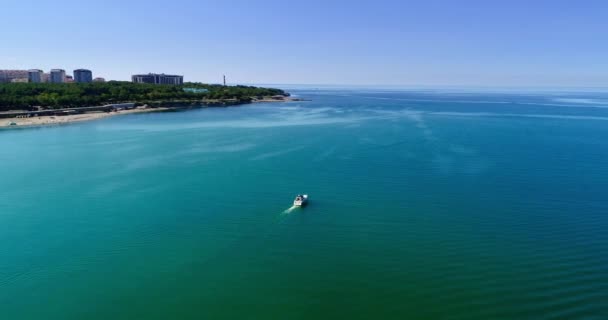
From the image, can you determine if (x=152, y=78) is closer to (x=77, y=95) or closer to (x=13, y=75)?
(x=13, y=75)

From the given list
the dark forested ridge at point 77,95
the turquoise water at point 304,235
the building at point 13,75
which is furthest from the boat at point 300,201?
the building at point 13,75

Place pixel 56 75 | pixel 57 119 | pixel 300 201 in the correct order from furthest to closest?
pixel 56 75, pixel 57 119, pixel 300 201

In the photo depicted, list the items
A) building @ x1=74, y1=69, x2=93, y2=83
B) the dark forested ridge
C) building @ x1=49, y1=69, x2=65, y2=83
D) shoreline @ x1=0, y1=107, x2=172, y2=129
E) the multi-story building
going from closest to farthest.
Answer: shoreline @ x1=0, y1=107, x2=172, y2=129 → the dark forested ridge → building @ x1=49, y1=69, x2=65, y2=83 → the multi-story building → building @ x1=74, y1=69, x2=93, y2=83

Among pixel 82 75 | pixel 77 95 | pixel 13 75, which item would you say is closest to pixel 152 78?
pixel 82 75

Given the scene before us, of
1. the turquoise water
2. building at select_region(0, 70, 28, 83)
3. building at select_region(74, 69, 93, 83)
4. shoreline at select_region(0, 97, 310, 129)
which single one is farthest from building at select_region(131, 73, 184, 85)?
the turquoise water

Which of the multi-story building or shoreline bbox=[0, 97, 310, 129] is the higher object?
the multi-story building

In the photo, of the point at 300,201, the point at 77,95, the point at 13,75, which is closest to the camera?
the point at 300,201

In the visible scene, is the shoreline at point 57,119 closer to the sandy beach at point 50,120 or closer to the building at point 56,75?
the sandy beach at point 50,120

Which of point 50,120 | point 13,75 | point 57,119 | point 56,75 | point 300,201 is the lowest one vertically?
point 300,201

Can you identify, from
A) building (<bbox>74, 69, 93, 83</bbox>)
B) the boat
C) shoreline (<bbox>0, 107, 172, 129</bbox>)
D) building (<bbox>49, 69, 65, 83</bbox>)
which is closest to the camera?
the boat

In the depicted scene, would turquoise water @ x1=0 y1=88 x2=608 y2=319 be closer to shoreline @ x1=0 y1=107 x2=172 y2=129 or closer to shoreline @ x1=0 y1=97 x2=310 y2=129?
shoreline @ x1=0 y1=107 x2=172 y2=129
